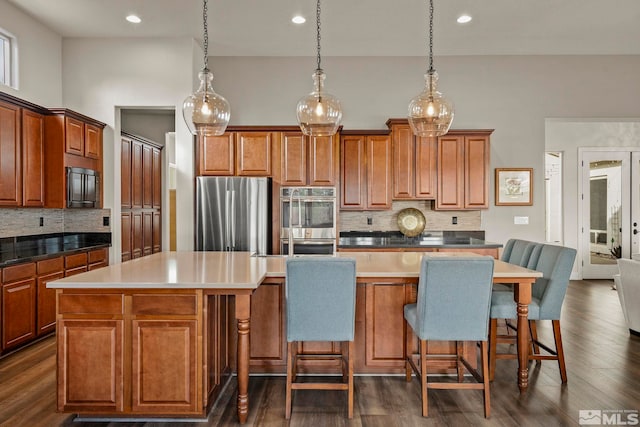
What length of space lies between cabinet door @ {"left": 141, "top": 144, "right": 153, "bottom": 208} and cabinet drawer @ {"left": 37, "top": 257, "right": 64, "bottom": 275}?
2125mm

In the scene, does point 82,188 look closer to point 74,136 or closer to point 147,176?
point 74,136

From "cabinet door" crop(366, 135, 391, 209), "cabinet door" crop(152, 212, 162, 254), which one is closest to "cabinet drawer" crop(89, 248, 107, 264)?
"cabinet door" crop(152, 212, 162, 254)

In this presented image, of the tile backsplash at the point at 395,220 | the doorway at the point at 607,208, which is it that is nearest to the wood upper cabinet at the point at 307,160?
the tile backsplash at the point at 395,220

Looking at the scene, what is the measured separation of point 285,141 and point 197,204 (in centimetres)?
132

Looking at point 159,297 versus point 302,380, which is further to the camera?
point 302,380

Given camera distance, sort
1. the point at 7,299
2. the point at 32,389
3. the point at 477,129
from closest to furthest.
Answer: the point at 32,389 → the point at 7,299 → the point at 477,129

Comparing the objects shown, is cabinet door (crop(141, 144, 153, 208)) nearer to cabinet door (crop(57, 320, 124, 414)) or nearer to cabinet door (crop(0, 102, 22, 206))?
cabinet door (crop(0, 102, 22, 206))

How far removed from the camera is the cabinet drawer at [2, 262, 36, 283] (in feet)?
11.1

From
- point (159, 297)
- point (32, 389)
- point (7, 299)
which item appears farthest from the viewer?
point (7, 299)

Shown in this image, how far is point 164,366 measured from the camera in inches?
92.0

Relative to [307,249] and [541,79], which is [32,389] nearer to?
[307,249]

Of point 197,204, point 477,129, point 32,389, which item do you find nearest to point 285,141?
point 197,204

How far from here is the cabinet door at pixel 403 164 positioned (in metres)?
5.22

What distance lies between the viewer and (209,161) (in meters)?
5.07
